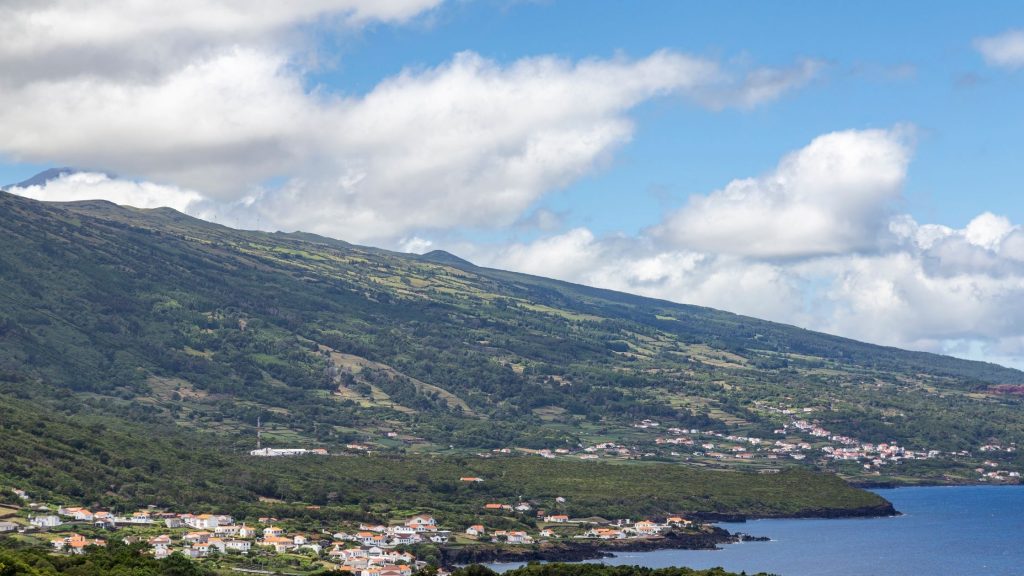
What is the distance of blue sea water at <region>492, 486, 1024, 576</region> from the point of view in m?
125

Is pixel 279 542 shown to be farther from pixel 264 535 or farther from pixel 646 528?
pixel 646 528

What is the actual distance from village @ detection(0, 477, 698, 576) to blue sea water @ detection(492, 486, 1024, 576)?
403 inches

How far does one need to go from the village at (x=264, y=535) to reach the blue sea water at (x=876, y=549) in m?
10.2

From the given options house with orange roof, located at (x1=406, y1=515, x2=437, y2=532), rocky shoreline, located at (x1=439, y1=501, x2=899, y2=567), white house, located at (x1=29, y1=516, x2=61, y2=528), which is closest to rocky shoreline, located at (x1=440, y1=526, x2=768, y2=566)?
rocky shoreline, located at (x1=439, y1=501, x2=899, y2=567)

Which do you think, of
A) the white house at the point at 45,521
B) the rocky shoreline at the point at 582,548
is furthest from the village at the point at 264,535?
the rocky shoreline at the point at 582,548

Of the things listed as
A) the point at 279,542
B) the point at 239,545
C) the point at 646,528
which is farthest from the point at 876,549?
the point at 239,545

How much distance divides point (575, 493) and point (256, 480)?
41.5 meters

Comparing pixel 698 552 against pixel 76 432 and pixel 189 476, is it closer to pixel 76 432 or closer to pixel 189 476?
pixel 189 476

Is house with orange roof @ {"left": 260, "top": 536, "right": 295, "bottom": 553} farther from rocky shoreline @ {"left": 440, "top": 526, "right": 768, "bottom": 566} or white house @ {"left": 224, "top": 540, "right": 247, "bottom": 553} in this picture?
rocky shoreline @ {"left": 440, "top": 526, "right": 768, "bottom": 566}

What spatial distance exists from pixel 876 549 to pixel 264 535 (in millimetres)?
66555

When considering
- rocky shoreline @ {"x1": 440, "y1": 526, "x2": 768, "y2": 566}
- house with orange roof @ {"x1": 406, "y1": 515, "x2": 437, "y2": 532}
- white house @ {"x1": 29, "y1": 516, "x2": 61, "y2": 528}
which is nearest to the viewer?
white house @ {"x1": 29, "y1": 516, "x2": 61, "y2": 528}

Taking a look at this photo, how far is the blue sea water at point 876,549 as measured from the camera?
12519 centimetres

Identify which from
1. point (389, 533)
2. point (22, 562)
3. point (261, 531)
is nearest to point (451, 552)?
point (389, 533)

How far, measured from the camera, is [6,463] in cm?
13150
